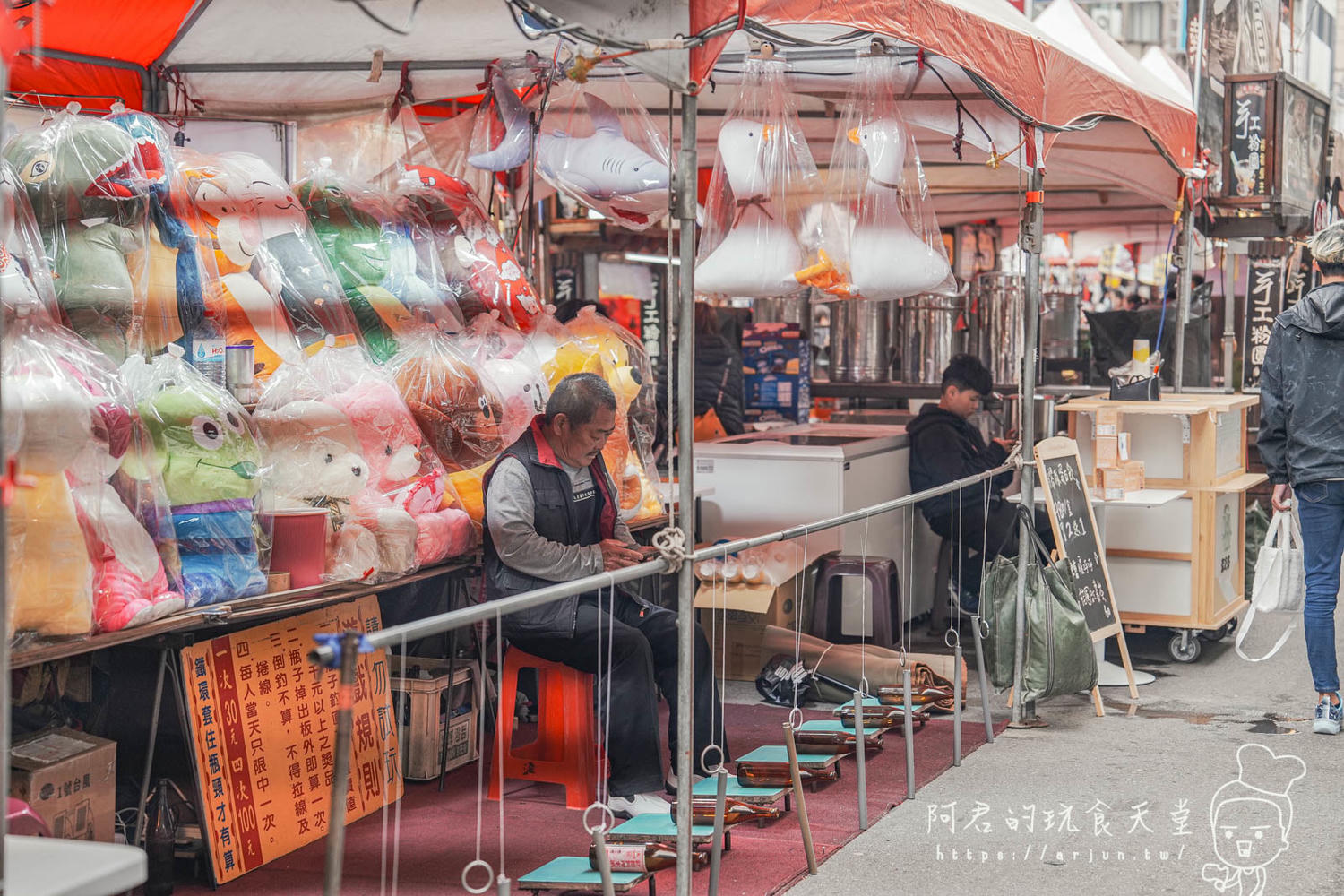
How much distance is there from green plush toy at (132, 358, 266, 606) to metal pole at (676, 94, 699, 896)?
1238 mm

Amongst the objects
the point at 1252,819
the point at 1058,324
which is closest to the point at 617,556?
the point at 1252,819

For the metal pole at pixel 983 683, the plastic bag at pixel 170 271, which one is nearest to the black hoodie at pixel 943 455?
the metal pole at pixel 983 683

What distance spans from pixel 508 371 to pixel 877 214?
150 cm

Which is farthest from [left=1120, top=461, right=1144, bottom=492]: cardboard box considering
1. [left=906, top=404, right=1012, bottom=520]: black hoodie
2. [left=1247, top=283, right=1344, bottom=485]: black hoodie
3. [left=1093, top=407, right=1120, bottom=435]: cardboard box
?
[left=1247, top=283, right=1344, bottom=485]: black hoodie

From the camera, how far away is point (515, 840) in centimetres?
458

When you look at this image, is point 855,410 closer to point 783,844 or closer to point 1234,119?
point 1234,119

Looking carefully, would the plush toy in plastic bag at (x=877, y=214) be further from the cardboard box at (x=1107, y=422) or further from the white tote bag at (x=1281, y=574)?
the white tote bag at (x=1281, y=574)

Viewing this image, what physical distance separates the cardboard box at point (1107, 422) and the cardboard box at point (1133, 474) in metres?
0.17

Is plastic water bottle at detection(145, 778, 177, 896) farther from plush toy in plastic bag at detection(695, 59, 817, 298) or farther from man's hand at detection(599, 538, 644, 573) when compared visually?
plush toy in plastic bag at detection(695, 59, 817, 298)

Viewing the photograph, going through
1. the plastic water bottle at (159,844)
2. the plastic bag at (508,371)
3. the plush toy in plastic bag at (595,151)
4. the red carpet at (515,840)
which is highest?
the plush toy in plastic bag at (595,151)

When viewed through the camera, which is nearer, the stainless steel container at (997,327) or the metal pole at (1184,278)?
the metal pole at (1184,278)

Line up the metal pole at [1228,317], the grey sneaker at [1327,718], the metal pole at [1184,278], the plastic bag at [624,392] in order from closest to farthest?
the plastic bag at [624,392], the grey sneaker at [1327,718], the metal pole at [1184,278], the metal pole at [1228,317]

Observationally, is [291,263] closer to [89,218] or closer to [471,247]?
[89,218]

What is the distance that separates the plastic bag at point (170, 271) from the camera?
4.36 metres
